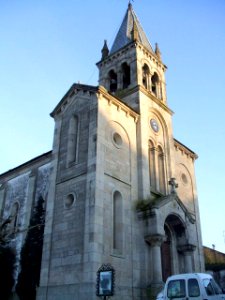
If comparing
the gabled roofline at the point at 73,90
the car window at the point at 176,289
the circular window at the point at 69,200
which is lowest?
the car window at the point at 176,289

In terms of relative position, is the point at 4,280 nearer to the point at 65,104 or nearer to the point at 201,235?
the point at 65,104

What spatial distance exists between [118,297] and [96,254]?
2537 mm

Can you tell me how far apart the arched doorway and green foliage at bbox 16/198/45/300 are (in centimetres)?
816

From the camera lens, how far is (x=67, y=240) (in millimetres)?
18719

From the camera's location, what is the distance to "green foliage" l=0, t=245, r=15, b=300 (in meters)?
23.8

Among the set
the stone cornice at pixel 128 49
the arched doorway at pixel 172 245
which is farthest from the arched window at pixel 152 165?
the stone cornice at pixel 128 49

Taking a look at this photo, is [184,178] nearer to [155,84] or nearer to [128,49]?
[155,84]

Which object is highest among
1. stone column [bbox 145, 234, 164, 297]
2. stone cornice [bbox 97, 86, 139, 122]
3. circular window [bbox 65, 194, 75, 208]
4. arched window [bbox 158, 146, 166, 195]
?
stone cornice [bbox 97, 86, 139, 122]

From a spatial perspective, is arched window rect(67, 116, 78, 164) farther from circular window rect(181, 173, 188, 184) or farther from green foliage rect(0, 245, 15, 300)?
circular window rect(181, 173, 188, 184)

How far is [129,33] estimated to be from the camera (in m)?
32.3

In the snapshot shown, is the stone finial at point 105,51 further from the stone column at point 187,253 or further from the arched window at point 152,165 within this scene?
the stone column at point 187,253

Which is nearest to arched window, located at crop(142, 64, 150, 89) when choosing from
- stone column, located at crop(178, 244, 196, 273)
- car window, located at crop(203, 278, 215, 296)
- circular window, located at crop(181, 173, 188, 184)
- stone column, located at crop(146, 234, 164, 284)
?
circular window, located at crop(181, 173, 188, 184)

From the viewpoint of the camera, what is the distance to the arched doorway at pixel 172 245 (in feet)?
72.4

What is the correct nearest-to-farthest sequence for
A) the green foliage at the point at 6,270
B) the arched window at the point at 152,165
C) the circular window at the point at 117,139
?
the circular window at the point at 117,139 → the green foliage at the point at 6,270 → the arched window at the point at 152,165
